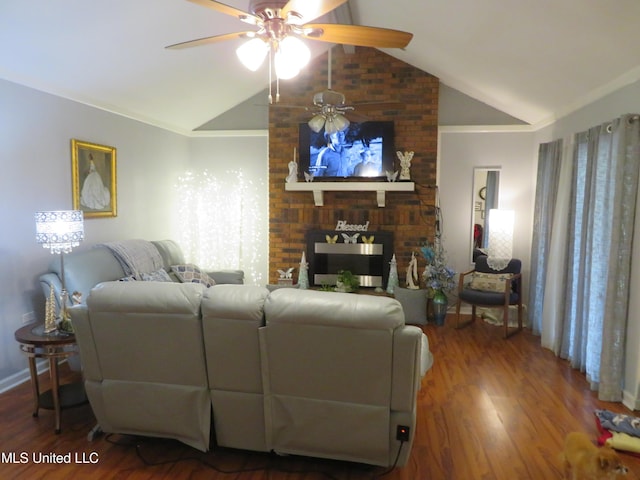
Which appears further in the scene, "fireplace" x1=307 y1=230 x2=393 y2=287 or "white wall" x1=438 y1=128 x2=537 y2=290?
"fireplace" x1=307 y1=230 x2=393 y2=287

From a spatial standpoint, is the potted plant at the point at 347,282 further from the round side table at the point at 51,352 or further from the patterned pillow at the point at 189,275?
the round side table at the point at 51,352

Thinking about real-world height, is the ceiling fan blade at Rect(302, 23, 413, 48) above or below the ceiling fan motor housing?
below

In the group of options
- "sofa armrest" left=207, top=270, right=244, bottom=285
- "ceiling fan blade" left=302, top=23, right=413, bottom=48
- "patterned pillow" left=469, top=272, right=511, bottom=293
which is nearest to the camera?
"ceiling fan blade" left=302, top=23, right=413, bottom=48

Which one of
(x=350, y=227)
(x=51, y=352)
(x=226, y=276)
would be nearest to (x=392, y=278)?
(x=350, y=227)

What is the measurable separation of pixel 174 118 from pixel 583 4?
4450 millimetres

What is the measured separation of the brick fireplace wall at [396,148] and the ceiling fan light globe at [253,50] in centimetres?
293

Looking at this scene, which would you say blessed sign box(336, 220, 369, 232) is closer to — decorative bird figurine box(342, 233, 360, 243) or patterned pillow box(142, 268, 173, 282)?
decorative bird figurine box(342, 233, 360, 243)

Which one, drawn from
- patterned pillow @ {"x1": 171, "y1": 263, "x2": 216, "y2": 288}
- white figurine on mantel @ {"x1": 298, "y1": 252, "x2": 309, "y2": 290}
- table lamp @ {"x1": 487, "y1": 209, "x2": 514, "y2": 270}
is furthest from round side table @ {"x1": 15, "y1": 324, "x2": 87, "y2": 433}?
table lamp @ {"x1": 487, "y1": 209, "x2": 514, "y2": 270}

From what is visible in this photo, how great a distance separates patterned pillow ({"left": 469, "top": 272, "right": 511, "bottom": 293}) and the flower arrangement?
1.07 feet

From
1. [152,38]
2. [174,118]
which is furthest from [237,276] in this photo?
[152,38]

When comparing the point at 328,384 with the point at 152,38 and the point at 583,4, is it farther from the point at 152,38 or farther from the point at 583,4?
the point at 152,38

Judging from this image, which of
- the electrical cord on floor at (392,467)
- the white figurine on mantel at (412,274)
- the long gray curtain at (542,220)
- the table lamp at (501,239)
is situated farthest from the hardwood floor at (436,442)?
the white figurine on mantel at (412,274)

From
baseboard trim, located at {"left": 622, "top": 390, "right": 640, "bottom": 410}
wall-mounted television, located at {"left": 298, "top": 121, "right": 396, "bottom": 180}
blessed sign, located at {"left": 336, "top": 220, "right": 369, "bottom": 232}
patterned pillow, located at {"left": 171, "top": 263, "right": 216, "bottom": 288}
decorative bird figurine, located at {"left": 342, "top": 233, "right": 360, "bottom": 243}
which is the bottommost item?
baseboard trim, located at {"left": 622, "top": 390, "right": 640, "bottom": 410}

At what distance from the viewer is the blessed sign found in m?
5.37
